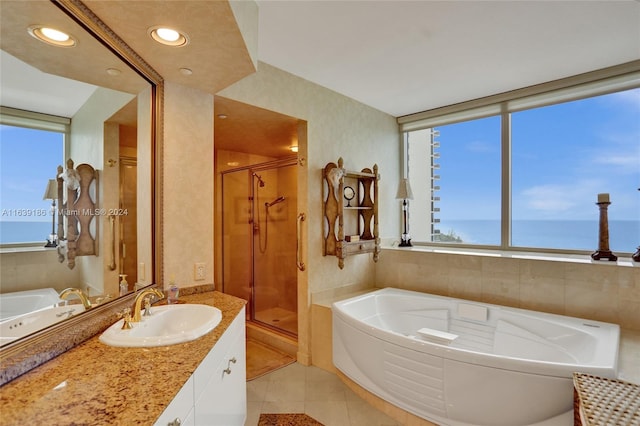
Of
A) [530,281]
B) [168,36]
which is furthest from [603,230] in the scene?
[168,36]

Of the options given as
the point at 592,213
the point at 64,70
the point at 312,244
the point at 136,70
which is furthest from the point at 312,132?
the point at 592,213

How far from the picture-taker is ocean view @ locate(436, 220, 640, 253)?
2633 mm

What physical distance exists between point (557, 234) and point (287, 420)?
286 cm

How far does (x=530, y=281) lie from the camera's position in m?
2.64

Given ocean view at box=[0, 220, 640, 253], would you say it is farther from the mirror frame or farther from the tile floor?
the mirror frame

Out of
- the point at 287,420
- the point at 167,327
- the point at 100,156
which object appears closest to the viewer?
the point at 100,156

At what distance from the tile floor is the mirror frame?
122 cm

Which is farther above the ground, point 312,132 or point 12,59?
point 312,132

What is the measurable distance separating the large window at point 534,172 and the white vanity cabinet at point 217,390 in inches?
107

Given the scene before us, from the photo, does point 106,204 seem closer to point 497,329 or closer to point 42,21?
point 42,21

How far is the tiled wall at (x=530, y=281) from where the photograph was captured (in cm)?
229

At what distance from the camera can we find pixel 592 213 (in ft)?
9.30

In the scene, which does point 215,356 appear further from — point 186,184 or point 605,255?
point 605,255

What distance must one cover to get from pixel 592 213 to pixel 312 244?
254 cm
